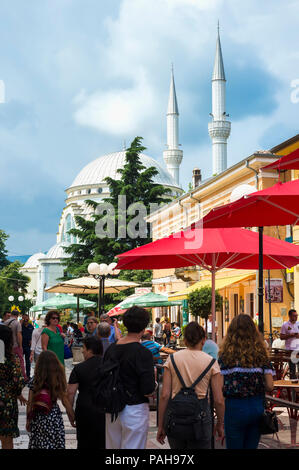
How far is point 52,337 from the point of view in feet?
35.1

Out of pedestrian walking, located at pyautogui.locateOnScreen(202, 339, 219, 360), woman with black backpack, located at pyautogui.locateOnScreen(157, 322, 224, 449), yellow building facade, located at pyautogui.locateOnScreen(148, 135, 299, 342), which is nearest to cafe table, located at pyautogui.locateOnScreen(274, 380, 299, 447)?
pedestrian walking, located at pyautogui.locateOnScreen(202, 339, 219, 360)

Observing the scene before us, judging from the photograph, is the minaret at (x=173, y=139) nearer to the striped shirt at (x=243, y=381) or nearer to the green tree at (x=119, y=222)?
the green tree at (x=119, y=222)

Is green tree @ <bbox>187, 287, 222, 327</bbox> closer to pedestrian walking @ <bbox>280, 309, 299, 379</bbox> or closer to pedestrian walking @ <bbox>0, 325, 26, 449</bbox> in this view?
pedestrian walking @ <bbox>280, 309, 299, 379</bbox>

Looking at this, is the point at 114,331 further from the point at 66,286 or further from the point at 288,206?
the point at 66,286

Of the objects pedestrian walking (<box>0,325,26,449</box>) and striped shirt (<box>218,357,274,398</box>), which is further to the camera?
pedestrian walking (<box>0,325,26,449</box>)

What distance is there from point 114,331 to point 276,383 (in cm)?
500

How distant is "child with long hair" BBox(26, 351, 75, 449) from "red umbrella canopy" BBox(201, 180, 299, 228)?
290 cm

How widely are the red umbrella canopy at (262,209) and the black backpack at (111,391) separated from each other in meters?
2.82

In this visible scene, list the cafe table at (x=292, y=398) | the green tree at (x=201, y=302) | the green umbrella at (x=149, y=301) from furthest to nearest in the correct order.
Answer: the green tree at (x=201, y=302), the green umbrella at (x=149, y=301), the cafe table at (x=292, y=398)

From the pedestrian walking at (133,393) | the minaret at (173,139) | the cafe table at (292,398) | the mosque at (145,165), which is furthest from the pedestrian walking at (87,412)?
the minaret at (173,139)

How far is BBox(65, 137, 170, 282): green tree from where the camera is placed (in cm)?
5138

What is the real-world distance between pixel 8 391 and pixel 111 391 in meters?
1.53

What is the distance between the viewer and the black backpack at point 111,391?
543 cm
